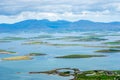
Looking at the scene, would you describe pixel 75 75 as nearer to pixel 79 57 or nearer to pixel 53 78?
pixel 53 78

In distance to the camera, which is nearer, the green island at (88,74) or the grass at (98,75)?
the grass at (98,75)

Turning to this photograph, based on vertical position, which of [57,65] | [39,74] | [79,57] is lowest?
[39,74]

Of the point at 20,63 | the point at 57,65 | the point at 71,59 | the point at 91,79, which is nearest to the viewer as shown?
the point at 91,79

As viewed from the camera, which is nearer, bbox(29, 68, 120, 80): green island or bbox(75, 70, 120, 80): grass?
bbox(75, 70, 120, 80): grass

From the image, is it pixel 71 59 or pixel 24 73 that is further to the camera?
pixel 71 59

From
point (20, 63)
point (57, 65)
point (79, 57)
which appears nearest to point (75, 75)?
point (57, 65)

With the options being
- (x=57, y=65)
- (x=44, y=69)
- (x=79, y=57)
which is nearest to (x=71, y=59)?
(x=79, y=57)

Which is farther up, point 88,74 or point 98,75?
point 88,74

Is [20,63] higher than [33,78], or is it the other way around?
[20,63]

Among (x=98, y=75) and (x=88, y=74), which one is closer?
(x=98, y=75)

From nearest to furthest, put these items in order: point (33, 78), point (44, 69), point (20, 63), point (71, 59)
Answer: point (33, 78), point (44, 69), point (20, 63), point (71, 59)
